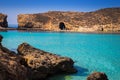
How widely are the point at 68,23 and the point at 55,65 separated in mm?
101234

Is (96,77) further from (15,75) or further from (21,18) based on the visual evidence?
(21,18)

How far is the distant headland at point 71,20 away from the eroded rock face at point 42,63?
88058mm

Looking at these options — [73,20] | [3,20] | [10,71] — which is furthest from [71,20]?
[10,71]

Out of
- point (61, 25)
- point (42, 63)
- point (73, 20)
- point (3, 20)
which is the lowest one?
point (61, 25)

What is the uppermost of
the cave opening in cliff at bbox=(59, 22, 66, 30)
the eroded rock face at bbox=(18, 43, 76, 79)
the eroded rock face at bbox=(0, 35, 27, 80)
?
the eroded rock face at bbox=(0, 35, 27, 80)

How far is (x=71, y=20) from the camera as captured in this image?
119 m

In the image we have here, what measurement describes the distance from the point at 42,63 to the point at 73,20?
10532 centimetres

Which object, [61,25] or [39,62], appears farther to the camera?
[61,25]

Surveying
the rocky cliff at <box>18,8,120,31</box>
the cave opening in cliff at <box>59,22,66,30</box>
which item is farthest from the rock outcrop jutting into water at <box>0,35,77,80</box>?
the cave opening in cliff at <box>59,22,66,30</box>

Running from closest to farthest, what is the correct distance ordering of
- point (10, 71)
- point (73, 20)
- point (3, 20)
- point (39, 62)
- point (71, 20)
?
point (10, 71) → point (39, 62) → point (3, 20) → point (71, 20) → point (73, 20)

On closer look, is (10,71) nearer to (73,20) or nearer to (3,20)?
(3,20)

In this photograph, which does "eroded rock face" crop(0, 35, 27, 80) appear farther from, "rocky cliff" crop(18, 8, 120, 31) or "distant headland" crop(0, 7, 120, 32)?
"rocky cliff" crop(18, 8, 120, 31)

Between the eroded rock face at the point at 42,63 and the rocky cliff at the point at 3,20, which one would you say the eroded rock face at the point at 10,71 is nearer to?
the eroded rock face at the point at 42,63

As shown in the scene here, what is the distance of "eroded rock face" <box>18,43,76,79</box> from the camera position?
46.1ft
